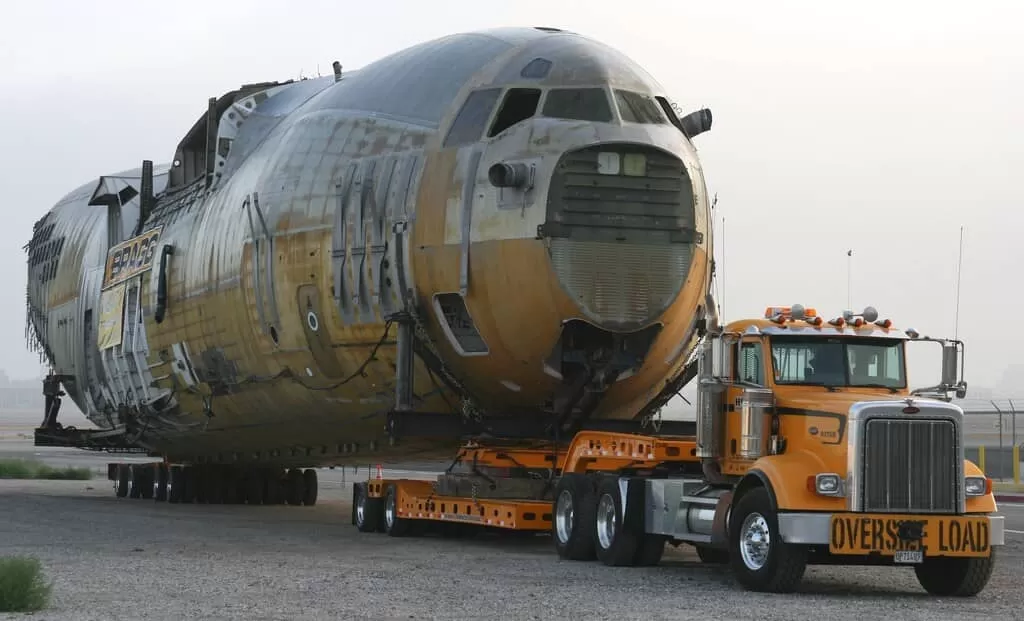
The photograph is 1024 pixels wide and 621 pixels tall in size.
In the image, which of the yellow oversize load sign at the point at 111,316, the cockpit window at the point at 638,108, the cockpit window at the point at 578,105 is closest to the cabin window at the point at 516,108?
the cockpit window at the point at 578,105

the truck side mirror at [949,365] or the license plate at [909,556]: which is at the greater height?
the truck side mirror at [949,365]

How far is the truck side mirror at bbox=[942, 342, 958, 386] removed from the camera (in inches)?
614

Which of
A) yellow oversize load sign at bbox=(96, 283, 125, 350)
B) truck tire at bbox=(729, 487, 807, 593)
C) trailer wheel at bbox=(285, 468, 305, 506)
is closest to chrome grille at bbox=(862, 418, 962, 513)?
truck tire at bbox=(729, 487, 807, 593)

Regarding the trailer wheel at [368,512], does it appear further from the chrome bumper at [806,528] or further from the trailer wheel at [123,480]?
the trailer wheel at [123,480]

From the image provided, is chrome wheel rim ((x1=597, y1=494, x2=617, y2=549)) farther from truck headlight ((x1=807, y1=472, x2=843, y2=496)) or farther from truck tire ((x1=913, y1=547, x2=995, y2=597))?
truck tire ((x1=913, y1=547, x2=995, y2=597))

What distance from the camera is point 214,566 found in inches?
674

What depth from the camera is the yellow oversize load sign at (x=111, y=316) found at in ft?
101

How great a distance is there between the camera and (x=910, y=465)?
14.8 metres

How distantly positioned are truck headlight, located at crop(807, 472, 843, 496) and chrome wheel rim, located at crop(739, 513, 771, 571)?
1.86ft

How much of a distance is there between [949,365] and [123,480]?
82.0 ft

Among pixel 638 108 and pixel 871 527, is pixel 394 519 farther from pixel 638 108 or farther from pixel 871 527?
pixel 871 527

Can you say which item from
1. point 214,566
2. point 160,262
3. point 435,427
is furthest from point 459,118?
point 160,262

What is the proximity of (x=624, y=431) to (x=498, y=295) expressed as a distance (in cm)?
268

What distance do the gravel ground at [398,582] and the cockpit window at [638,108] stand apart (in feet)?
17.5
